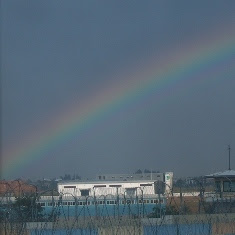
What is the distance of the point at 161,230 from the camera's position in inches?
430

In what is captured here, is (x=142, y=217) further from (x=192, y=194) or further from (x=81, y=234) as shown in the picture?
(x=192, y=194)

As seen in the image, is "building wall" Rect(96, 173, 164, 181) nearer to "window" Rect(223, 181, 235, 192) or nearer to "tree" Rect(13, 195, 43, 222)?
"window" Rect(223, 181, 235, 192)

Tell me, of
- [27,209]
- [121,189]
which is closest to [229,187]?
[121,189]

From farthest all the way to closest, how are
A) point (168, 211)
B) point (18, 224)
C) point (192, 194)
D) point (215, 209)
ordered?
point (192, 194) < point (168, 211) < point (215, 209) < point (18, 224)

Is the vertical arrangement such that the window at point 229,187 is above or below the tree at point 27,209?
below

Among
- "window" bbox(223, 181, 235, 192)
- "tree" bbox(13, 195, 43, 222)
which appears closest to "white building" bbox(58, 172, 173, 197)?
"tree" bbox(13, 195, 43, 222)

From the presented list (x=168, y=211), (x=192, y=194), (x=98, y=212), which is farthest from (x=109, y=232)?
(x=192, y=194)

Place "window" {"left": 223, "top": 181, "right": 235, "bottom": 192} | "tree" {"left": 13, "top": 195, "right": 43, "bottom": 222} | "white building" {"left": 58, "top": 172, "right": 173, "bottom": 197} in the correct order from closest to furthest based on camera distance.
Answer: "tree" {"left": 13, "top": 195, "right": 43, "bottom": 222} → "white building" {"left": 58, "top": 172, "right": 173, "bottom": 197} → "window" {"left": 223, "top": 181, "right": 235, "bottom": 192}

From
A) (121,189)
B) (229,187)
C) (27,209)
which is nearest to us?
(27,209)

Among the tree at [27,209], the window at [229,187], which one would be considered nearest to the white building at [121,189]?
the tree at [27,209]

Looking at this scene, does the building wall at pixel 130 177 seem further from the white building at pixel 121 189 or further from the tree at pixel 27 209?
the tree at pixel 27 209

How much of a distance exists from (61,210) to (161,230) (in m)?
2.01

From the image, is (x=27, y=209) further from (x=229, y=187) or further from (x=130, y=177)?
(x=130, y=177)

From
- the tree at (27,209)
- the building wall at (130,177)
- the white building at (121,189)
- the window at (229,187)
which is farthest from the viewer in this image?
the building wall at (130,177)
